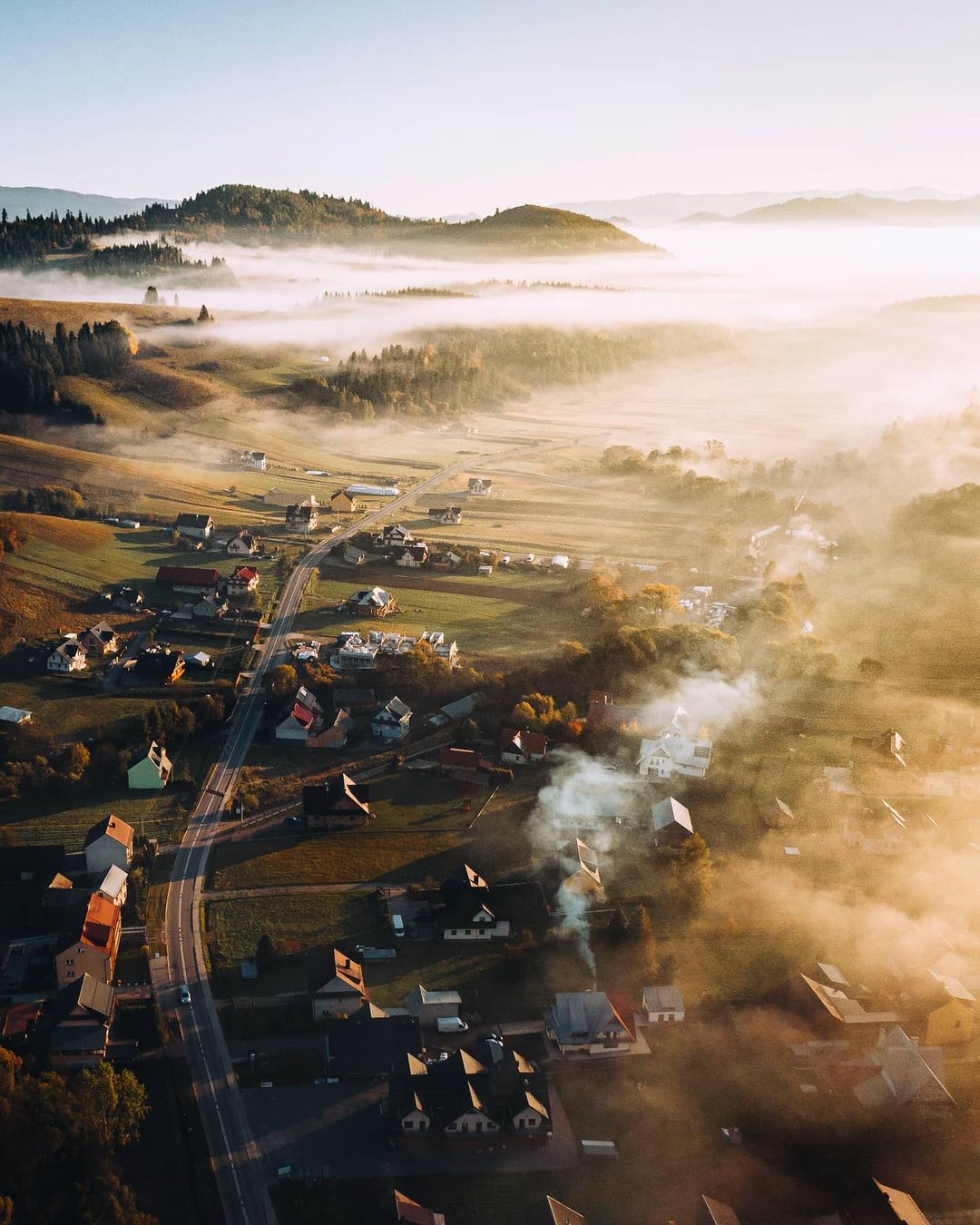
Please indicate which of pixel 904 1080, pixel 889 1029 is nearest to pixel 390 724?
pixel 889 1029

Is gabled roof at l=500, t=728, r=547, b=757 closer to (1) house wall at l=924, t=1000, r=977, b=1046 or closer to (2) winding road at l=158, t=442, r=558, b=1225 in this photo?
(2) winding road at l=158, t=442, r=558, b=1225

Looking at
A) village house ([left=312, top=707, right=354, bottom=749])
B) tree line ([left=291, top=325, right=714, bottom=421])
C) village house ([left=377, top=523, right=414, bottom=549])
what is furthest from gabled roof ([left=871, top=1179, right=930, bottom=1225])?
tree line ([left=291, top=325, right=714, bottom=421])

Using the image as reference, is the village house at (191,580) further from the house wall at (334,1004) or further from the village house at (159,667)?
the house wall at (334,1004)

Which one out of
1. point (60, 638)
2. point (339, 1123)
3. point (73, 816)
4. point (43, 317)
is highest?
point (43, 317)

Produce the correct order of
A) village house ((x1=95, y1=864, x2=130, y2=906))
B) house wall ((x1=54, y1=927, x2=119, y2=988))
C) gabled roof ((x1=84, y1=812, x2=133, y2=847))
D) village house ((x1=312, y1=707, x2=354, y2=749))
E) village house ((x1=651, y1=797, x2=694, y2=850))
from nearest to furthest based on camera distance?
house wall ((x1=54, y1=927, x2=119, y2=988)) → village house ((x1=95, y1=864, x2=130, y2=906)) → gabled roof ((x1=84, y1=812, x2=133, y2=847)) → village house ((x1=651, y1=797, x2=694, y2=850)) → village house ((x1=312, y1=707, x2=354, y2=749))

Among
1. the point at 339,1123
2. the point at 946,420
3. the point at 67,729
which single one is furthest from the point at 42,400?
the point at 946,420

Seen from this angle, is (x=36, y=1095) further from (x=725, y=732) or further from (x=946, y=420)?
(x=946, y=420)

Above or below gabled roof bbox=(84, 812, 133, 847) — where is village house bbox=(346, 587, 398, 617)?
above
